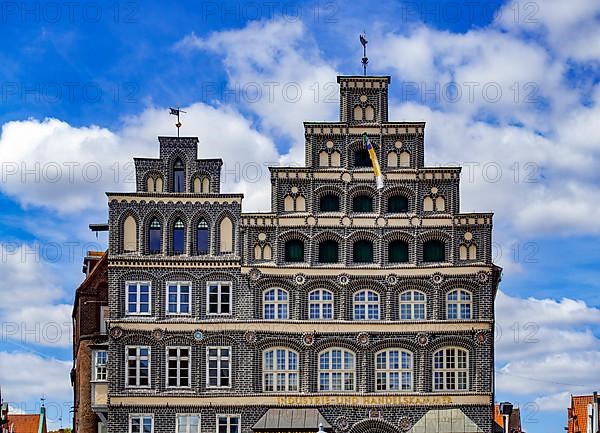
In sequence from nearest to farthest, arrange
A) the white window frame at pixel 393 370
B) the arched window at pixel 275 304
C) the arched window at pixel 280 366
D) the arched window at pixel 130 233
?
1. the arched window at pixel 280 366
2. the white window frame at pixel 393 370
3. the arched window at pixel 275 304
4. the arched window at pixel 130 233

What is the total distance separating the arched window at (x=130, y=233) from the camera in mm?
61438

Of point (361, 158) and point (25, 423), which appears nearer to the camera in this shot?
point (361, 158)

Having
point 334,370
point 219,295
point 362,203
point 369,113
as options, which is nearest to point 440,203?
point 362,203

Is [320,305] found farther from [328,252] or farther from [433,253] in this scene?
[433,253]

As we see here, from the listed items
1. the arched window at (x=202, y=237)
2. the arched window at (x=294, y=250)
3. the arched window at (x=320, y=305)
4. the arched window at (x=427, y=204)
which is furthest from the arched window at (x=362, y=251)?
the arched window at (x=202, y=237)

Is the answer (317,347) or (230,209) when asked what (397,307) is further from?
(230,209)

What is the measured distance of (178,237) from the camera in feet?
203

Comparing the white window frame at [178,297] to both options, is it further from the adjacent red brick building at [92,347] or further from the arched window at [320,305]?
the arched window at [320,305]

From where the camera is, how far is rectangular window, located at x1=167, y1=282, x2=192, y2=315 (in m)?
61.1

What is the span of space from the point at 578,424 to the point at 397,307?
72.1ft

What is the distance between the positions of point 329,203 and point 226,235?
218 inches

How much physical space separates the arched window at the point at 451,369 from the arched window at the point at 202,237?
12861 mm

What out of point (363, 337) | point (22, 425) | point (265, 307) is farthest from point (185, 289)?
point (22, 425)

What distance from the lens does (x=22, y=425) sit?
348 feet
